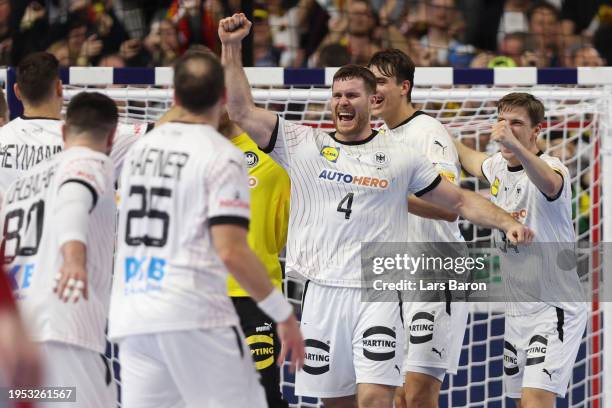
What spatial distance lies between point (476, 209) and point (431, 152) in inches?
29.1

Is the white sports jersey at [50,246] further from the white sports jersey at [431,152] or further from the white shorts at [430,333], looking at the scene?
the white shorts at [430,333]

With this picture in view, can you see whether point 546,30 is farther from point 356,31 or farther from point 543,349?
point 543,349

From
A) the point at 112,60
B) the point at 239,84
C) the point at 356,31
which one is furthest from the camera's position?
the point at 356,31

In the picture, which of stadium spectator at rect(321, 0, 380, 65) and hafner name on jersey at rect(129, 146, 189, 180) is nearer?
hafner name on jersey at rect(129, 146, 189, 180)

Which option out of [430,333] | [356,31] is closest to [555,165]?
[430,333]

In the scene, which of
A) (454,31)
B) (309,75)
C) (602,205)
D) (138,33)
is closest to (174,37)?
(138,33)

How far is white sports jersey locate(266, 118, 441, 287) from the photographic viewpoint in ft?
21.5

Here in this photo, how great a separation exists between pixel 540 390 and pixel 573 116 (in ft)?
8.50

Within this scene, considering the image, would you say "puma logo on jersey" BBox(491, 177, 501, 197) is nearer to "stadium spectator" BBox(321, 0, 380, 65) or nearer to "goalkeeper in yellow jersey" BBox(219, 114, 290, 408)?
"goalkeeper in yellow jersey" BBox(219, 114, 290, 408)

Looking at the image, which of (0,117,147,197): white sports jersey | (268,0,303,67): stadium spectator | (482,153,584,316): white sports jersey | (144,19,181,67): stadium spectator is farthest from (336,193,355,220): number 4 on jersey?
(268,0,303,67): stadium spectator

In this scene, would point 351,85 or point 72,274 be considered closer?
point 72,274

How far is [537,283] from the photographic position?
24.0 feet

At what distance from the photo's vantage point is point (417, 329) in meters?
7.21

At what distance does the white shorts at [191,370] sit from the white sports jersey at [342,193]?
5.33 feet
